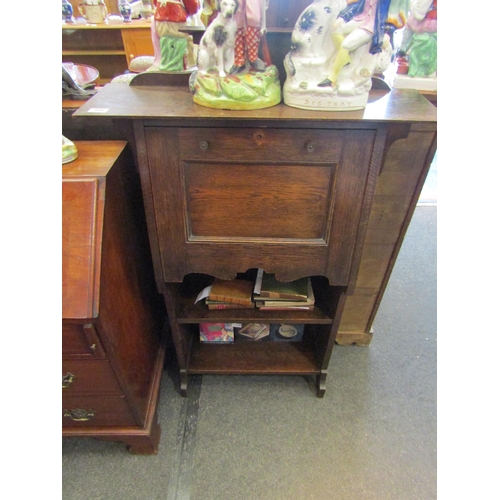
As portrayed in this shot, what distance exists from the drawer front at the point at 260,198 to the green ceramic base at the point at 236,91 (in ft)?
0.18

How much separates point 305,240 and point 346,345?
0.81 meters

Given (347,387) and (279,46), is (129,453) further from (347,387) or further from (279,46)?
(279,46)

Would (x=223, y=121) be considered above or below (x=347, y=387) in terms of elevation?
above

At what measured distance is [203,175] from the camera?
0.79 m

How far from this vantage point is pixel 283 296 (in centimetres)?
112

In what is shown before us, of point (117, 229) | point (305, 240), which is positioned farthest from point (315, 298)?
point (117, 229)

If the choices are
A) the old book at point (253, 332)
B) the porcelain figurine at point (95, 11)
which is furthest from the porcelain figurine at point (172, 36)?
the porcelain figurine at point (95, 11)

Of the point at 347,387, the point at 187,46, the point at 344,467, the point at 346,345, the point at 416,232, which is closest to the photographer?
the point at 187,46

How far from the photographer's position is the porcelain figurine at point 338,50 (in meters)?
0.64

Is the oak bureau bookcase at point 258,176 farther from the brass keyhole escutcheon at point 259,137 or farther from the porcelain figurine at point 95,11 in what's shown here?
the porcelain figurine at point 95,11

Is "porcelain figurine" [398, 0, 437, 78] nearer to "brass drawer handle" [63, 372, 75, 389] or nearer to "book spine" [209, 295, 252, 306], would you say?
"book spine" [209, 295, 252, 306]

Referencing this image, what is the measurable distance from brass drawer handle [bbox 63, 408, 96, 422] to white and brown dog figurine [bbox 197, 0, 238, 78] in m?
0.96

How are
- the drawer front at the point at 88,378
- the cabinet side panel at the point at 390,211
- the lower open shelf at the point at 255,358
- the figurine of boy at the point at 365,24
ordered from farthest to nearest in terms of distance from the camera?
the lower open shelf at the point at 255,358 < the cabinet side panel at the point at 390,211 < the drawer front at the point at 88,378 < the figurine of boy at the point at 365,24

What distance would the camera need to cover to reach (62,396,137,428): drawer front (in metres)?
0.96
